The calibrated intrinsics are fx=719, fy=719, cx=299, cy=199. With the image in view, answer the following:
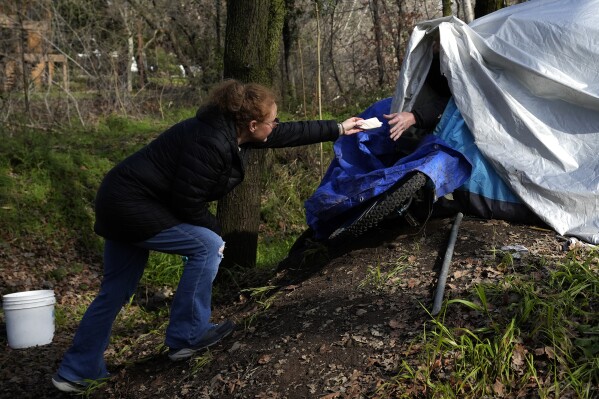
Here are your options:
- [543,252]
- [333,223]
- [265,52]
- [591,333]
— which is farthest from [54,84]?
[591,333]

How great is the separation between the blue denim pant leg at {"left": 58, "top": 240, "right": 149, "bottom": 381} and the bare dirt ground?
0.18 m

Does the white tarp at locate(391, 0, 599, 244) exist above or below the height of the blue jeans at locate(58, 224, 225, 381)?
above

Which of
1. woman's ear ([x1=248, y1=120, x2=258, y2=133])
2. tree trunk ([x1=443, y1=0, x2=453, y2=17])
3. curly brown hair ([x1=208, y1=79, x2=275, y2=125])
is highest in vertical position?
tree trunk ([x1=443, y1=0, x2=453, y2=17])

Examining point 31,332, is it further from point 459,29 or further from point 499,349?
point 459,29

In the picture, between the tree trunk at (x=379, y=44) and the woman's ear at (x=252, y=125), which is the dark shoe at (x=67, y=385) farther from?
the tree trunk at (x=379, y=44)

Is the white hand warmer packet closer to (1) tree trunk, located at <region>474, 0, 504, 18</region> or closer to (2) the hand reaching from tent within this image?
(2) the hand reaching from tent

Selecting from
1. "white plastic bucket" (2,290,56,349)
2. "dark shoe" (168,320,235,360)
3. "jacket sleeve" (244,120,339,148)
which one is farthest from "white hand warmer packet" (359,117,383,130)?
"white plastic bucket" (2,290,56,349)

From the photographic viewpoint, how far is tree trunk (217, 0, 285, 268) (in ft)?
18.3

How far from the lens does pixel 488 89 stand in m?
4.98

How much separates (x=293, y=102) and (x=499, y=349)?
8473 mm

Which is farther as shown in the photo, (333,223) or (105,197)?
(333,223)

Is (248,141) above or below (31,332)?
above

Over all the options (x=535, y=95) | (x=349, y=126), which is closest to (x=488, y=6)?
(x=535, y=95)

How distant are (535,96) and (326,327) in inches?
91.0
